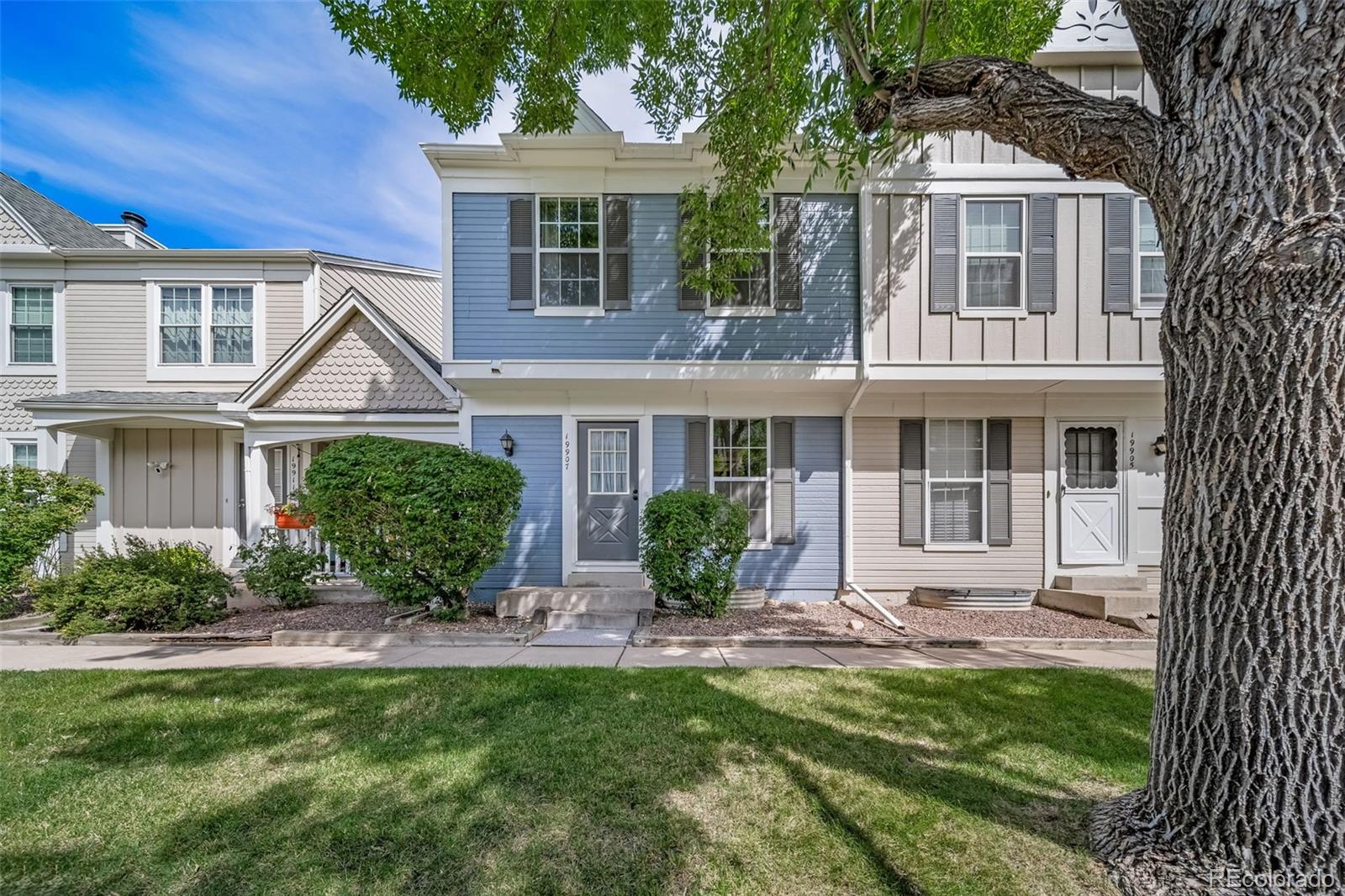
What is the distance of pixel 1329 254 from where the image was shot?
1.79 meters

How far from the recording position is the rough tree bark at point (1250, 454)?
5.94 ft

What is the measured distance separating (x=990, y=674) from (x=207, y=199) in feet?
48.5

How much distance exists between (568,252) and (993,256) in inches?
213

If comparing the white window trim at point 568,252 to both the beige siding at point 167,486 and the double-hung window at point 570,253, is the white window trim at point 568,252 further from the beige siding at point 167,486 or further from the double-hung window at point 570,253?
the beige siding at point 167,486

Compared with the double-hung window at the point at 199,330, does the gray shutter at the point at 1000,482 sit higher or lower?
lower

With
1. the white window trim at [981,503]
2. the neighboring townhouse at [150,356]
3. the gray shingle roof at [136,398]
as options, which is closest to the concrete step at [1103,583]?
the white window trim at [981,503]

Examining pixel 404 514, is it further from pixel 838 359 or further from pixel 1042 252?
pixel 1042 252

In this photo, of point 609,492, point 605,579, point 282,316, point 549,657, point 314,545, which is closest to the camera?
point 549,657

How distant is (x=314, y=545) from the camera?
823 centimetres

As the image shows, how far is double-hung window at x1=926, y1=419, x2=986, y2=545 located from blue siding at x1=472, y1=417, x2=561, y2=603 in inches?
206

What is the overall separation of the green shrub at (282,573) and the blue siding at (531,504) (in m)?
2.23

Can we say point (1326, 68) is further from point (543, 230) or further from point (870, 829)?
point (543, 230)

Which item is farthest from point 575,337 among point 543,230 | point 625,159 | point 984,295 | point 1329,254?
point 1329,254

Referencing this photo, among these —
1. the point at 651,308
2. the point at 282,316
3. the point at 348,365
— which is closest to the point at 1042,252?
the point at 651,308
